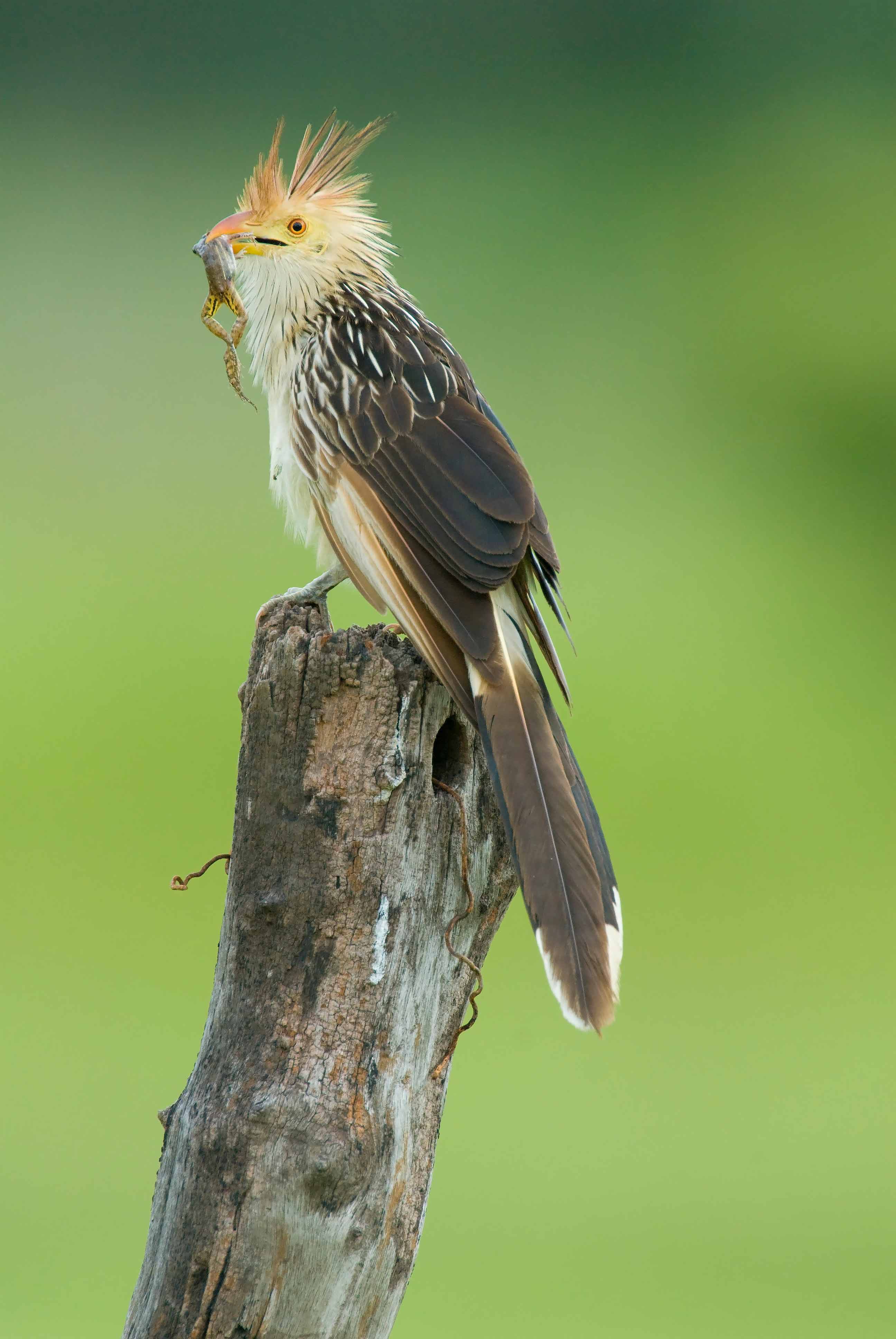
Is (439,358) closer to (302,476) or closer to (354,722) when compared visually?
(302,476)

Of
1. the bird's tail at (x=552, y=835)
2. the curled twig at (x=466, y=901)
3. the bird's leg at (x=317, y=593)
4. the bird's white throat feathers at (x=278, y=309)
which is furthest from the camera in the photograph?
the bird's white throat feathers at (x=278, y=309)

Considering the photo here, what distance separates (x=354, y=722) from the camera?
1.61 m

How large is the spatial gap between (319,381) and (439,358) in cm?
21

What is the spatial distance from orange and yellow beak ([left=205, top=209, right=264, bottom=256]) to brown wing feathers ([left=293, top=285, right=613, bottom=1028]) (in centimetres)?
19

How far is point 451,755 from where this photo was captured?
1.73 meters

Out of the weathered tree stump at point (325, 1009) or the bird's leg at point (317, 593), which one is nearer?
the weathered tree stump at point (325, 1009)

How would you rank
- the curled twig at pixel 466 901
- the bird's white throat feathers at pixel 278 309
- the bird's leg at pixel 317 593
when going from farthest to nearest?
the bird's white throat feathers at pixel 278 309 → the bird's leg at pixel 317 593 → the curled twig at pixel 466 901

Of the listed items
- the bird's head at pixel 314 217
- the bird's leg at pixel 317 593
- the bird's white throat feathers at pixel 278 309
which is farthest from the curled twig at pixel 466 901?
the bird's head at pixel 314 217

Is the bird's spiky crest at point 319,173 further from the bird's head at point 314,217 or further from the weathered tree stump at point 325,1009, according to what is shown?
the weathered tree stump at point 325,1009

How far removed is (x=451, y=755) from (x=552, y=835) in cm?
24

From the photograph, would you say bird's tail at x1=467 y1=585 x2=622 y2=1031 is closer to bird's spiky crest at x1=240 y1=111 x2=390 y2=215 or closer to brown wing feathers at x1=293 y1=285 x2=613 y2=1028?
brown wing feathers at x1=293 y1=285 x2=613 y2=1028

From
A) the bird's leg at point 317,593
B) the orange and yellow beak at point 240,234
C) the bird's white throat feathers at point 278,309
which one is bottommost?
the bird's leg at point 317,593

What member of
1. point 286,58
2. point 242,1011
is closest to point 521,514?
point 242,1011

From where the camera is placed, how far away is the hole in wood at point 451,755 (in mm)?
1695
